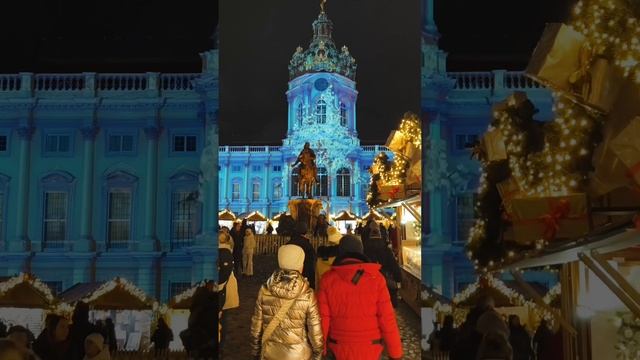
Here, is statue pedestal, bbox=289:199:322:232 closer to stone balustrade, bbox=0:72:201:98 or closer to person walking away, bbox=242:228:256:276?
person walking away, bbox=242:228:256:276

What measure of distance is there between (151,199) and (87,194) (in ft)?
2.20

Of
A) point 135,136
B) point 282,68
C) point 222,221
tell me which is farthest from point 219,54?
point 222,221

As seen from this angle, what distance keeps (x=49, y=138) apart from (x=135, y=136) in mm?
904

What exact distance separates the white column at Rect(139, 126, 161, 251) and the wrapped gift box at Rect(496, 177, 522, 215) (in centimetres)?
353

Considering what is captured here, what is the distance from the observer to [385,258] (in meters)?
6.64

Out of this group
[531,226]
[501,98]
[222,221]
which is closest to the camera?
[531,226]

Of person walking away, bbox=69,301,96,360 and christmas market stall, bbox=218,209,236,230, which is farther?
christmas market stall, bbox=218,209,236,230

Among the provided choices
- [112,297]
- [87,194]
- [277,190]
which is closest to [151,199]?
[87,194]

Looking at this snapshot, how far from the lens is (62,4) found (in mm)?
7062

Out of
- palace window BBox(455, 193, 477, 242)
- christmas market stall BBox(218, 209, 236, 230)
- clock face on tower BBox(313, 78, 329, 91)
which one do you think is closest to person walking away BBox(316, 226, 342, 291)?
christmas market stall BBox(218, 209, 236, 230)

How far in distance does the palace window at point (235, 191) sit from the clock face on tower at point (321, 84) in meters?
1.30

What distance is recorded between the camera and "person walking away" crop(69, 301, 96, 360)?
6.24 meters

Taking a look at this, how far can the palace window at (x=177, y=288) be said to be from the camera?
6.75m

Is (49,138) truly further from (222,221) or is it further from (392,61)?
(392,61)
